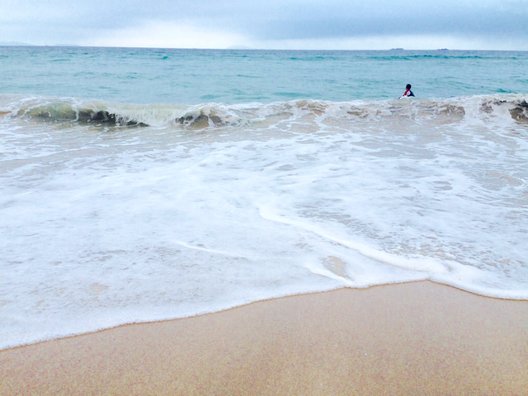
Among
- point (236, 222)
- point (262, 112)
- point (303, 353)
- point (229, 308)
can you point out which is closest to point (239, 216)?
point (236, 222)

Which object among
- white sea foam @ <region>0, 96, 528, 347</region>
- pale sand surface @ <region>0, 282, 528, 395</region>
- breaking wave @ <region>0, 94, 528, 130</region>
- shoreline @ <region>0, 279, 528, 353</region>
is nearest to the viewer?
pale sand surface @ <region>0, 282, 528, 395</region>

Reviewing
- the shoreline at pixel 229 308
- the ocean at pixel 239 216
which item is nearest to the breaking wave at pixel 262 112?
the ocean at pixel 239 216

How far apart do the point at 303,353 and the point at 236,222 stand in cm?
159

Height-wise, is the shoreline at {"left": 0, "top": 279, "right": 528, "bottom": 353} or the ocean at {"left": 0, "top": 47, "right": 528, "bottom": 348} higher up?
the ocean at {"left": 0, "top": 47, "right": 528, "bottom": 348}

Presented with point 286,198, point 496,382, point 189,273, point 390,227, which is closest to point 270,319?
point 189,273

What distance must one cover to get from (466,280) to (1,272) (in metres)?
2.62

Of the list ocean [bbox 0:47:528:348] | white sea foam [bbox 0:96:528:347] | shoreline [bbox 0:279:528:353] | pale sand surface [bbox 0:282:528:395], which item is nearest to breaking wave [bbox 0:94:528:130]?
ocean [bbox 0:47:528:348]

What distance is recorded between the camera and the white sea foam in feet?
7.40

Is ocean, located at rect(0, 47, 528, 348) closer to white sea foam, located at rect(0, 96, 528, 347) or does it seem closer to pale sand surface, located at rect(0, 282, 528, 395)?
white sea foam, located at rect(0, 96, 528, 347)

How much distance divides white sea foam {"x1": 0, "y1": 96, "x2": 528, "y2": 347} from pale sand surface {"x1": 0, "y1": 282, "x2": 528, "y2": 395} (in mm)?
160

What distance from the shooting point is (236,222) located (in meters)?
3.23

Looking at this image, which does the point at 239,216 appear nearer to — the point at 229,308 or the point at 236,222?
the point at 236,222

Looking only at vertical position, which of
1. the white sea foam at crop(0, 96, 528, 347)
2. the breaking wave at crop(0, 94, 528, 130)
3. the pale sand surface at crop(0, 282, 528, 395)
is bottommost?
the pale sand surface at crop(0, 282, 528, 395)

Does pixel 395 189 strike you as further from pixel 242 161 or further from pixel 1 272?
pixel 1 272
